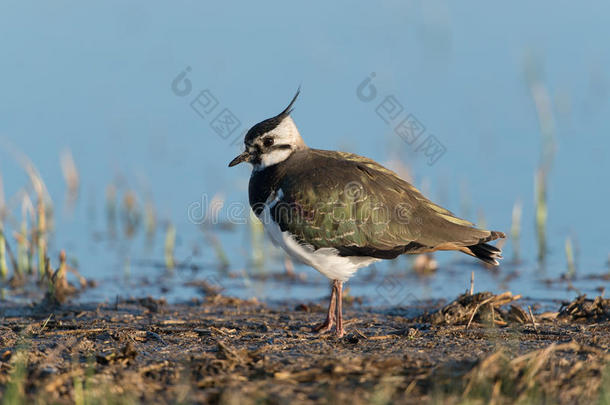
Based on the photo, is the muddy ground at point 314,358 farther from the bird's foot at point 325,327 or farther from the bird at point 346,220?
the bird at point 346,220

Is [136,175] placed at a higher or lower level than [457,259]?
higher

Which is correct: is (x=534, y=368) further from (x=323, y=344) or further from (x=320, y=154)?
(x=320, y=154)

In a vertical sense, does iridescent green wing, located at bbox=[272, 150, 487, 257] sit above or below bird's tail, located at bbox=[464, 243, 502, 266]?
above

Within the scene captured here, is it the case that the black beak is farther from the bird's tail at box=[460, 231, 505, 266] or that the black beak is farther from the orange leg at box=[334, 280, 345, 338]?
the bird's tail at box=[460, 231, 505, 266]

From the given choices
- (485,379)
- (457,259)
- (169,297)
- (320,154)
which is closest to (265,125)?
(320,154)

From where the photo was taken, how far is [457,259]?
10492 mm

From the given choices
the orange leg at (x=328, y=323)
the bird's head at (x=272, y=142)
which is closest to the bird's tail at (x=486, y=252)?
the orange leg at (x=328, y=323)

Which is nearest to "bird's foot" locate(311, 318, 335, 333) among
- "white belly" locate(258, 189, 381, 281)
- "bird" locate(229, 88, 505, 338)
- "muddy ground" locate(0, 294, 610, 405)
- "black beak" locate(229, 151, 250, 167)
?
"bird" locate(229, 88, 505, 338)

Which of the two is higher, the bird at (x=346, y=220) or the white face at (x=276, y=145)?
the white face at (x=276, y=145)

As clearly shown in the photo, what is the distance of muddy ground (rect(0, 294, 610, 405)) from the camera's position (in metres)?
4.21

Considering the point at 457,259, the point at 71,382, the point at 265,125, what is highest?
the point at 265,125

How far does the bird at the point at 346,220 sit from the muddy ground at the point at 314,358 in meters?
0.53

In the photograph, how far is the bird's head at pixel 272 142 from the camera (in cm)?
693

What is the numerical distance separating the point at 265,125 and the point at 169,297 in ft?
9.03
